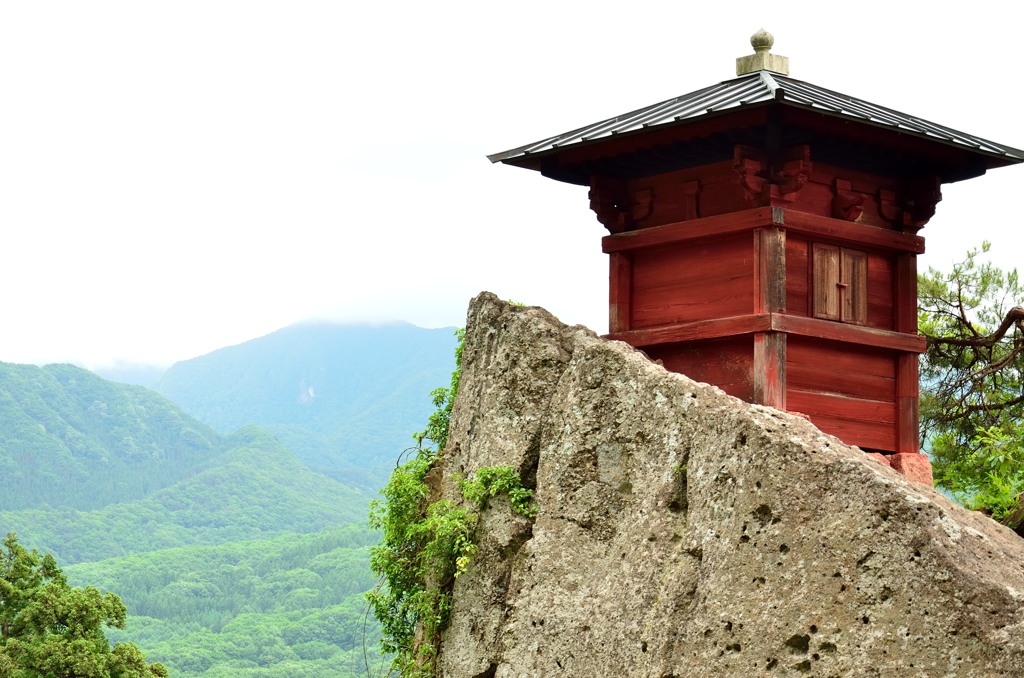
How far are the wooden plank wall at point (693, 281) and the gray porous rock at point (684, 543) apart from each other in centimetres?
146

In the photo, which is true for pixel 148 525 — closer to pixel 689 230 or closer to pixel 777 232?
pixel 689 230

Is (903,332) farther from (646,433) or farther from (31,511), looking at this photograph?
(31,511)

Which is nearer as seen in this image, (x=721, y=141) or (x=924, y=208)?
(x=721, y=141)

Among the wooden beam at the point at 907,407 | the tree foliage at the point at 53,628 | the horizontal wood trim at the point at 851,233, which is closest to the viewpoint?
the horizontal wood trim at the point at 851,233

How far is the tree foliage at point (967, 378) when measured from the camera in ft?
53.7

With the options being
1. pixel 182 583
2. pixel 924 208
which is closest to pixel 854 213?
pixel 924 208

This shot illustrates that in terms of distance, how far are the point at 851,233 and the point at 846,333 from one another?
38.6 inches

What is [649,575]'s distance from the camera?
9719 millimetres

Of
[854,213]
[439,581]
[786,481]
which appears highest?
[854,213]

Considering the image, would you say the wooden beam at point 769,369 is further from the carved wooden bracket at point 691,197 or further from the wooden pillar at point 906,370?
the wooden pillar at point 906,370

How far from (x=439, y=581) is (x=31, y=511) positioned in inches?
7370

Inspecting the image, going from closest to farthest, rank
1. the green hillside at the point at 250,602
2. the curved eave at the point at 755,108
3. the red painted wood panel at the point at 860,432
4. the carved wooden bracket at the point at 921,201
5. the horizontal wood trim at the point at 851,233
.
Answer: the curved eave at the point at 755,108
the horizontal wood trim at the point at 851,233
the red painted wood panel at the point at 860,432
the carved wooden bracket at the point at 921,201
the green hillside at the point at 250,602

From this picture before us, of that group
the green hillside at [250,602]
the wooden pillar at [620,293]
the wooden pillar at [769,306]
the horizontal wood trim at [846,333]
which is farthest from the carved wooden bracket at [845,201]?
the green hillside at [250,602]

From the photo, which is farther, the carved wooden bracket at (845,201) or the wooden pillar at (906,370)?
the wooden pillar at (906,370)
